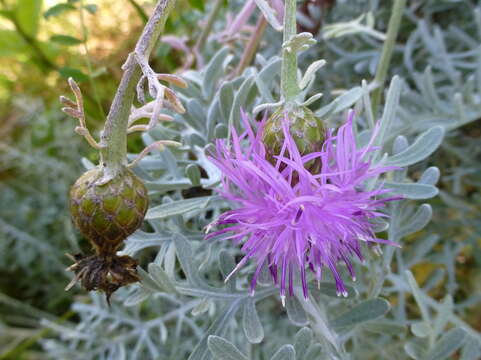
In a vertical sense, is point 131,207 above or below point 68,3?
below

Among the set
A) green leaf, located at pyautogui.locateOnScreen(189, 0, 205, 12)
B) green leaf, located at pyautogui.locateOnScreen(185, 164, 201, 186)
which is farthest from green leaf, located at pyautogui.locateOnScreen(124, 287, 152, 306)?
green leaf, located at pyautogui.locateOnScreen(189, 0, 205, 12)

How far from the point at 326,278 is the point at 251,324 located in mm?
87

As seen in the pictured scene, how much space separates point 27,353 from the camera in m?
1.15

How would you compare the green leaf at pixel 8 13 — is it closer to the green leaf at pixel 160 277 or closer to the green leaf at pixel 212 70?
the green leaf at pixel 212 70

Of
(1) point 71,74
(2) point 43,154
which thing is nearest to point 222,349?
(1) point 71,74

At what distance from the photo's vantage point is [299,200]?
342 millimetres

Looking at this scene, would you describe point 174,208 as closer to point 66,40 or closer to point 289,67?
point 289,67

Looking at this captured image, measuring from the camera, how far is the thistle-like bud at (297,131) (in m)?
0.36

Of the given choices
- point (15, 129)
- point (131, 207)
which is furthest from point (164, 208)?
point (15, 129)

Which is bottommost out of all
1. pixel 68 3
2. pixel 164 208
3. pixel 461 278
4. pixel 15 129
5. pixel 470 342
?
pixel 461 278

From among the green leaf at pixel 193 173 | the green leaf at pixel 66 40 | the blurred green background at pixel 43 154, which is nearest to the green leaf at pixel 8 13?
the blurred green background at pixel 43 154

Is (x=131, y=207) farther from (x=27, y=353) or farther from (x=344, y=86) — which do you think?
(x=27, y=353)

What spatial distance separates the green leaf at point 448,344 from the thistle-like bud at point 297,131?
229mm

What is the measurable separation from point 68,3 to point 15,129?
3.12ft
